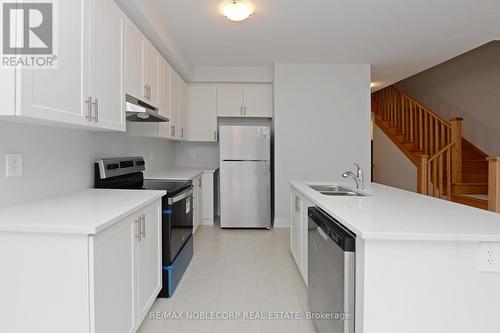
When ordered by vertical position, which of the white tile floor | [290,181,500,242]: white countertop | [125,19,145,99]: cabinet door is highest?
[125,19,145,99]: cabinet door

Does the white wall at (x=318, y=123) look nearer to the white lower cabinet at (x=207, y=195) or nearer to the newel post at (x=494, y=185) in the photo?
the white lower cabinet at (x=207, y=195)

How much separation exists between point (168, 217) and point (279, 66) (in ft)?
10.2

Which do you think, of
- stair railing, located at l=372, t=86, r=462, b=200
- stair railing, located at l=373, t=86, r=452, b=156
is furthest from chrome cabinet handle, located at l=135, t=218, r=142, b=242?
stair railing, located at l=373, t=86, r=452, b=156

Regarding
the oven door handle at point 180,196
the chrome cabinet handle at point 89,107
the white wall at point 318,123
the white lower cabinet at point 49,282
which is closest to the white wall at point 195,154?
the white wall at point 318,123

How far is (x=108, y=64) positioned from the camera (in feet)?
6.49

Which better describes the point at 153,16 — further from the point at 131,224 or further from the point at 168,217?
the point at 131,224

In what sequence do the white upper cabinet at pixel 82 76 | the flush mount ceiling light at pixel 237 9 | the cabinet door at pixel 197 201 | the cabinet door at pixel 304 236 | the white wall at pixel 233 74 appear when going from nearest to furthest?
the white upper cabinet at pixel 82 76 → the cabinet door at pixel 304 236 → the flush mount ceiling light at pixel 237 9 → the cabinet door at pixel 197 201 → the white wall at pixel 233 74

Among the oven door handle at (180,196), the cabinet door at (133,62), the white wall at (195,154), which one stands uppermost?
the cabinet door at (133,62)

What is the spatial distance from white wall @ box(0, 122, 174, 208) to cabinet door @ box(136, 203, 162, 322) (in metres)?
0.63

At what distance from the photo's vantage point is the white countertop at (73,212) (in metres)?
1.23

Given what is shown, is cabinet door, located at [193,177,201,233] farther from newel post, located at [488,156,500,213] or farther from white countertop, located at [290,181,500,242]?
newel post, located at [488,156,500,213]

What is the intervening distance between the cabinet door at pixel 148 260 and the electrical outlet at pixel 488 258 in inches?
67.4

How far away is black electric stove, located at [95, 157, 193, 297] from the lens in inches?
92.2

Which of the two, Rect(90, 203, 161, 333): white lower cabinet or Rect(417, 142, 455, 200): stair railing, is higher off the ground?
Rect(417, 142, 455, 200): stair railing
